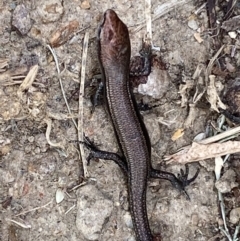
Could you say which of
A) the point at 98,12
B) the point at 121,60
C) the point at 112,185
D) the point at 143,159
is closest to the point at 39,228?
the point at 112,185

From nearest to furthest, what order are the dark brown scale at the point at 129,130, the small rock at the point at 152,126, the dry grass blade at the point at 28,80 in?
1. the dry grass blade at the point at 28,80
2. the dark brown scale at the point at 129,130
3. the small rock at the point at 152,126

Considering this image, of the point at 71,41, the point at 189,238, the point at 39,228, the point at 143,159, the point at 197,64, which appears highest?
the point at 71,41

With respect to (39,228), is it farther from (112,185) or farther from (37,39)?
(37,39)

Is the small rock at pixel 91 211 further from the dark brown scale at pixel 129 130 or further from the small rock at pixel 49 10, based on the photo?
the small rock at pixel 49 10

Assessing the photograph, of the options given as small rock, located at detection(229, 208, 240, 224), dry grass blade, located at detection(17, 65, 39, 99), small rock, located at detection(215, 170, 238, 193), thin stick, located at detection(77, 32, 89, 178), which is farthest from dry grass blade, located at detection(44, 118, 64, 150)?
small rock, located at detection(229, 208, 240, 224)

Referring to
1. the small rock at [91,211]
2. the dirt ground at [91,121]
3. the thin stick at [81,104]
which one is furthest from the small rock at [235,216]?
the thin stick at [81,104]

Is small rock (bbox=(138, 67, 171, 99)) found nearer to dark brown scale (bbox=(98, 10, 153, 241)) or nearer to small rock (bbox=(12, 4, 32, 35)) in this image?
dark brown scale (bbox=(98, 10, 153, 241))
